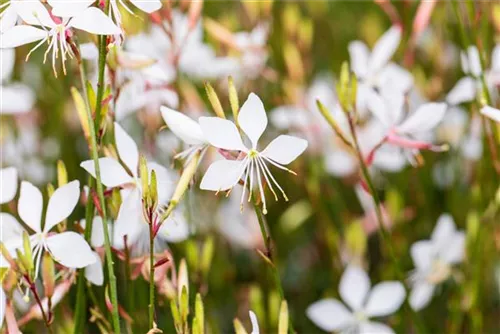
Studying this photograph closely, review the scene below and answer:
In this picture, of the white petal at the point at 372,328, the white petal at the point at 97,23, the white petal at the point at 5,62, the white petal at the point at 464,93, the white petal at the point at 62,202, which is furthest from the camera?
the white petal at the point at 464,93

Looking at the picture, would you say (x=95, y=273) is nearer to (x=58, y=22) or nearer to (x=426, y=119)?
(x=58, y=22)

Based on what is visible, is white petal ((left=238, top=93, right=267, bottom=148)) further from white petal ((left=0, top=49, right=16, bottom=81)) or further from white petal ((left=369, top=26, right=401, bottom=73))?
white petal ((left=369, top=26, right=401, bottom=73))

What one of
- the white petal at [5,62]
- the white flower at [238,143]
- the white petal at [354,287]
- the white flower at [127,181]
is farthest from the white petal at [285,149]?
the white petal at [354,287]

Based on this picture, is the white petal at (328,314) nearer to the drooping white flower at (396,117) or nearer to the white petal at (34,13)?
the drooping white flower at (396,117)

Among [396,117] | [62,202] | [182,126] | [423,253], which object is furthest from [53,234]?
[423,253]

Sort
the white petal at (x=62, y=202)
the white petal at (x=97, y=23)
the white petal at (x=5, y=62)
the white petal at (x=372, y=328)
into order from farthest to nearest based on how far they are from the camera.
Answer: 1. the white petal at (x=372, y=328)
2. the white petal at (x=5, y=62)
3. the white petal at (x=62, y=202)
4. the white petal at (x=97, y=23)

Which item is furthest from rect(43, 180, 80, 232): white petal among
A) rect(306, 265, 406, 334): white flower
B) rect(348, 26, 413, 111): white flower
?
rect(348, 26, 413, 111): white flower
